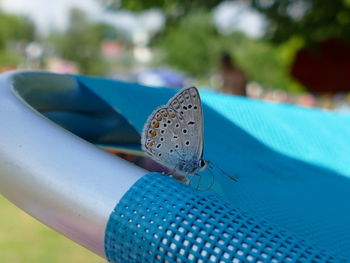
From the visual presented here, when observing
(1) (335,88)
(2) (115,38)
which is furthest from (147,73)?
(2) (115,38)

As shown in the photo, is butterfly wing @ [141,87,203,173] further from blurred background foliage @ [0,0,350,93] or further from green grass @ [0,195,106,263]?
blurred background foliage @ [0,0,350,93]

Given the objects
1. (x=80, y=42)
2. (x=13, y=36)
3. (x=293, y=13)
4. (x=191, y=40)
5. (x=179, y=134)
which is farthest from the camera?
(x=191, y=40)

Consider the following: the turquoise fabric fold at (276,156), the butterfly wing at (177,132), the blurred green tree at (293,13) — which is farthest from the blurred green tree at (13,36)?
the butterfly wing at (177,132)

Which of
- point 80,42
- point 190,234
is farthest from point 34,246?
point 80,42

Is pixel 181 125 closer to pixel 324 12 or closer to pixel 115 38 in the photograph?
pixel 324 12

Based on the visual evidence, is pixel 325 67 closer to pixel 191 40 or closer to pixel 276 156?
pixel 276 156

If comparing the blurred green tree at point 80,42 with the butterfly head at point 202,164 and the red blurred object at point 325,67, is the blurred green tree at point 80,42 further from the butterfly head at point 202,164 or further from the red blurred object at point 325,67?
the butterfly head at point 202,164

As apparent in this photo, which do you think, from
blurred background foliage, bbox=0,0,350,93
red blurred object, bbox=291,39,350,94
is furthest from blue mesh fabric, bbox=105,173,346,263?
red blurred object, bbox=291,39,350,94

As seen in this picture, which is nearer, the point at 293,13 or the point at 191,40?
the point at 293,13
